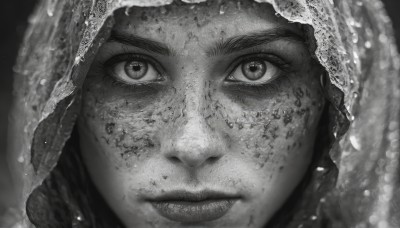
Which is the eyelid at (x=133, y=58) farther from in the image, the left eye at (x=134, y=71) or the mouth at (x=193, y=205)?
the mouth at (x=193, y=205)

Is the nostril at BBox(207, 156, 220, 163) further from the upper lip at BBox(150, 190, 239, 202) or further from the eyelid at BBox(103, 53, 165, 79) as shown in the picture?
the eyelid at BBox(103, 53, 165, 79)

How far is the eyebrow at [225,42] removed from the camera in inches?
65.6

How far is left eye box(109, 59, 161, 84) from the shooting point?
173 cm

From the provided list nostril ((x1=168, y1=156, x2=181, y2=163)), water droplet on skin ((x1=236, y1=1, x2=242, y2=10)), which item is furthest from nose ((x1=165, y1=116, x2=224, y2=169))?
water droplet on skin ((x1=236, y1=1, x2=242, y2=10))

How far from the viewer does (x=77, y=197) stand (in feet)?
6.29

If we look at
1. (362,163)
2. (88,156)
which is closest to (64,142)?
(88,156)

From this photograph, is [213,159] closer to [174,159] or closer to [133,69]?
[174,159]

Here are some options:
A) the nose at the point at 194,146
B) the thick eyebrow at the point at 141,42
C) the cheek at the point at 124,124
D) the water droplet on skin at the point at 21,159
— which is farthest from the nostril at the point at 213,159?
the water droplet on skin at the point at 21,159

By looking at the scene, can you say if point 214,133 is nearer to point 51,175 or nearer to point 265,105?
point 265,105

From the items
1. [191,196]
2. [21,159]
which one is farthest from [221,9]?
[21,159]

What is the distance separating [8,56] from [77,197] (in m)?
2.49

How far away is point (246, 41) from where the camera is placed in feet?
5.49

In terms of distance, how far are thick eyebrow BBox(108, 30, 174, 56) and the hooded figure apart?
0.02m

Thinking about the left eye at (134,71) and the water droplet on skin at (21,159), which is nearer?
the left eye at (134,71)
